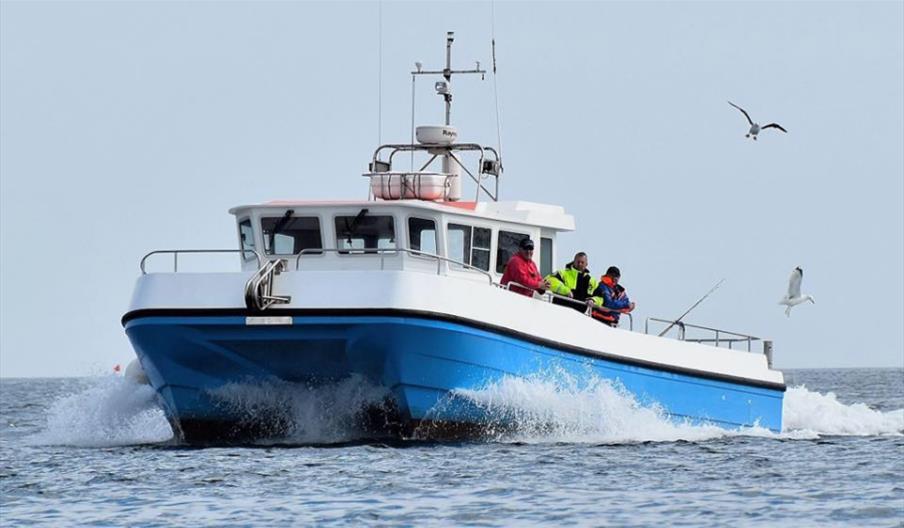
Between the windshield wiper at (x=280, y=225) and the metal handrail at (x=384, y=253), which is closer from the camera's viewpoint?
the metal handrail at (x=384, y=253)

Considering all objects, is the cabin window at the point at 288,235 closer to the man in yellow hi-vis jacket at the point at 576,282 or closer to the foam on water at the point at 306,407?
the foam on water at the point at 306,407

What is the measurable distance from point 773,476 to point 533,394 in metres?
3.36

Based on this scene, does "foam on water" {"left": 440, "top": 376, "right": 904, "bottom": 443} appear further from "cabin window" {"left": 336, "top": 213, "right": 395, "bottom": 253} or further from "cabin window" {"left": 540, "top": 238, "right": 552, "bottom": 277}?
"cabin window" {"left": 336, "top": 213, "right": 395, "bottom": 253}

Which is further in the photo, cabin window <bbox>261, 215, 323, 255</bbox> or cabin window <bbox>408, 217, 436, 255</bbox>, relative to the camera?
cabin window <bbox>261, 215, 323, 255</bbox>

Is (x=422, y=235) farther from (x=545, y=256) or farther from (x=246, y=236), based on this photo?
(x=545, y=256)

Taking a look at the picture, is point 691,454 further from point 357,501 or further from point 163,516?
point 163,516

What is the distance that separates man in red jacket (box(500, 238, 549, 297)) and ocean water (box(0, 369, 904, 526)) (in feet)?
3.61

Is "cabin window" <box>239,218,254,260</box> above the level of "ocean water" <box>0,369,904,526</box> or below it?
above

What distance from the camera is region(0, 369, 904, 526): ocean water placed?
46.3 ft

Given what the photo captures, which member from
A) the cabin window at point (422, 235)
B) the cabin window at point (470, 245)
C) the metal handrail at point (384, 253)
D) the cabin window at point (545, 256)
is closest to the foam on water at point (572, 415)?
the metal handrail at point (384, 253)

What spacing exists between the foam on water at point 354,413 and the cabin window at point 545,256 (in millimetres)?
1985

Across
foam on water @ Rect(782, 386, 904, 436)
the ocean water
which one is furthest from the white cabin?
foam on water @ Rect(782, 386, 904, 436)

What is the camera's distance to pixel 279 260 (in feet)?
60.3

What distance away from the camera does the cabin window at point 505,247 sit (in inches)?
818
